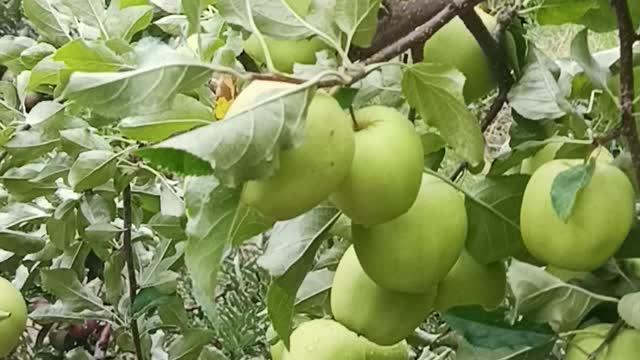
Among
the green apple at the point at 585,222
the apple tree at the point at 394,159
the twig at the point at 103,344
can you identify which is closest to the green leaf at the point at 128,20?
the apple tree at the point at 394,159

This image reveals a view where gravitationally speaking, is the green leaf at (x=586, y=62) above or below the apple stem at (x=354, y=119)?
below

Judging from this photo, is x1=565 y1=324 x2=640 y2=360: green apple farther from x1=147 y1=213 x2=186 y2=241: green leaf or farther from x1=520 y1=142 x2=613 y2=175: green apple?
x1=147 y1=213 x2=186 y2=241: green leaf

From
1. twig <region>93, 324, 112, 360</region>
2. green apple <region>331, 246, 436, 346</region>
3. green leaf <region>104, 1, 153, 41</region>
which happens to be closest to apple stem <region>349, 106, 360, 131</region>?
green apple <region>331, 246, 436, 346</region>

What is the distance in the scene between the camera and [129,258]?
0.99 m

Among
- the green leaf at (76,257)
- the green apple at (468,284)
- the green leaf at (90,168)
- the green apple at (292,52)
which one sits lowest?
the green leaf at (76,257)

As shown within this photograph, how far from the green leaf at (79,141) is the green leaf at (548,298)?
39 centimetres

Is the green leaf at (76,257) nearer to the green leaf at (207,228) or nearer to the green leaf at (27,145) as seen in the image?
the green leaf at (27,145)

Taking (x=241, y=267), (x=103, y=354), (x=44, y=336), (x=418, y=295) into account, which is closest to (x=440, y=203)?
(x=418, y=295)

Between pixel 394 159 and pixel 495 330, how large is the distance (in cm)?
15

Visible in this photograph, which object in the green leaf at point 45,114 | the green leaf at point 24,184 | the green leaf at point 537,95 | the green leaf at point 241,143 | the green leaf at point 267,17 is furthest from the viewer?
the green leaf at point 24,184

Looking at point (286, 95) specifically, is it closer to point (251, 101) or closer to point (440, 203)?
point (251, 101)

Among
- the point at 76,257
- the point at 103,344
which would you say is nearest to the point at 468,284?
the point at 76,257

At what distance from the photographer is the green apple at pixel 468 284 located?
549 millimetres

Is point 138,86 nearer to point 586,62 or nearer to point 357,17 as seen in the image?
A: point 357,17
